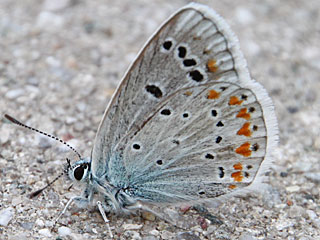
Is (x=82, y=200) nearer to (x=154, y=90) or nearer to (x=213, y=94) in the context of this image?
(x=154, y=90)

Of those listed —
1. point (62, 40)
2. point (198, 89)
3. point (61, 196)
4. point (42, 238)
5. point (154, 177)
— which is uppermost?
point (62, 40)

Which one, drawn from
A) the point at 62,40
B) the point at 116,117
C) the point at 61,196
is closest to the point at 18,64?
the point at 62,40

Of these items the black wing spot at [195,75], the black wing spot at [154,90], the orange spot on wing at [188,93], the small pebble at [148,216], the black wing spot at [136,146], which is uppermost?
the black wing spot at [195,75]

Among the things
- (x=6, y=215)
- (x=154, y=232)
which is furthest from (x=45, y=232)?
(x=154, y=232)

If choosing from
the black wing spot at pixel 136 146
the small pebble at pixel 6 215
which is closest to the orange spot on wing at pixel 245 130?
the black wing spot at pixel 136 146

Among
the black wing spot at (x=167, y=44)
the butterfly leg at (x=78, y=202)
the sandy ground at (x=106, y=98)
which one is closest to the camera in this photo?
the black wing spot at (x=167, y=44)

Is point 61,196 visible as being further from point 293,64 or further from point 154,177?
point 293,64

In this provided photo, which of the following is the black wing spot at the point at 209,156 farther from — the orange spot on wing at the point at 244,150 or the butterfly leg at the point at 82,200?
the butterfly leg at the point at 82,200
